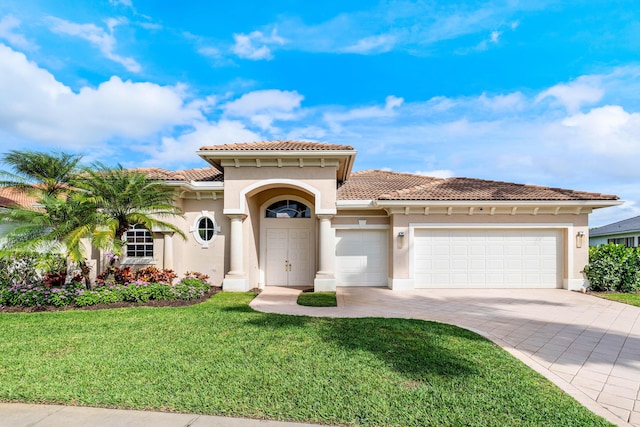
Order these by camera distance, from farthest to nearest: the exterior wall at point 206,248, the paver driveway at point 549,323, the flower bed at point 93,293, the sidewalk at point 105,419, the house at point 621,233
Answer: the house at point 621,233
the exterior wall at point 206,248
the flower bed at point 93,293
the paver driveway at point 549,323
the sidewalk at point 105,419

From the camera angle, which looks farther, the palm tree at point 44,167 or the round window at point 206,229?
the round window at point 206,229

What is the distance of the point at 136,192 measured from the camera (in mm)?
9672

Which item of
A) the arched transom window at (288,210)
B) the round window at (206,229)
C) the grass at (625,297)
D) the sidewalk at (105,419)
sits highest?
the arched transom window at (288,210)

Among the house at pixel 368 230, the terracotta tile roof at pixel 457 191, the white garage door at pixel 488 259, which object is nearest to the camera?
the house at pixel 368 230

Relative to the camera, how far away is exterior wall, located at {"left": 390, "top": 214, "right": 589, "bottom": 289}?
1174cm

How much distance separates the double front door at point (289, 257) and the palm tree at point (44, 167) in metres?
7.42

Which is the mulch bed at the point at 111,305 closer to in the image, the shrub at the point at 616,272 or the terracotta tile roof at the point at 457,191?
the terracotta tile roof at the point at 457,191

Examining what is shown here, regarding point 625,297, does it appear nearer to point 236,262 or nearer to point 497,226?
point 497,226

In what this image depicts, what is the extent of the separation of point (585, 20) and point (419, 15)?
429cm

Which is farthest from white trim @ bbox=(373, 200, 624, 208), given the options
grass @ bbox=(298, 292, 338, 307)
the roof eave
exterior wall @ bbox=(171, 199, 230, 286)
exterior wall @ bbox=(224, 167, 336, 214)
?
exterior wall @ bbox=(171, 199, 230, 286)

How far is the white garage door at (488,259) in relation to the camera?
472 inches

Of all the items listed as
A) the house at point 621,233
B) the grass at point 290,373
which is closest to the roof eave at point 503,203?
the grass at point 290,373

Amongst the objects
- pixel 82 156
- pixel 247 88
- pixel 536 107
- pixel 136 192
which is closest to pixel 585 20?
pixel 536 107

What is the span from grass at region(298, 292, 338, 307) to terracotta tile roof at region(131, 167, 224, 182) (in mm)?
→ 5624
